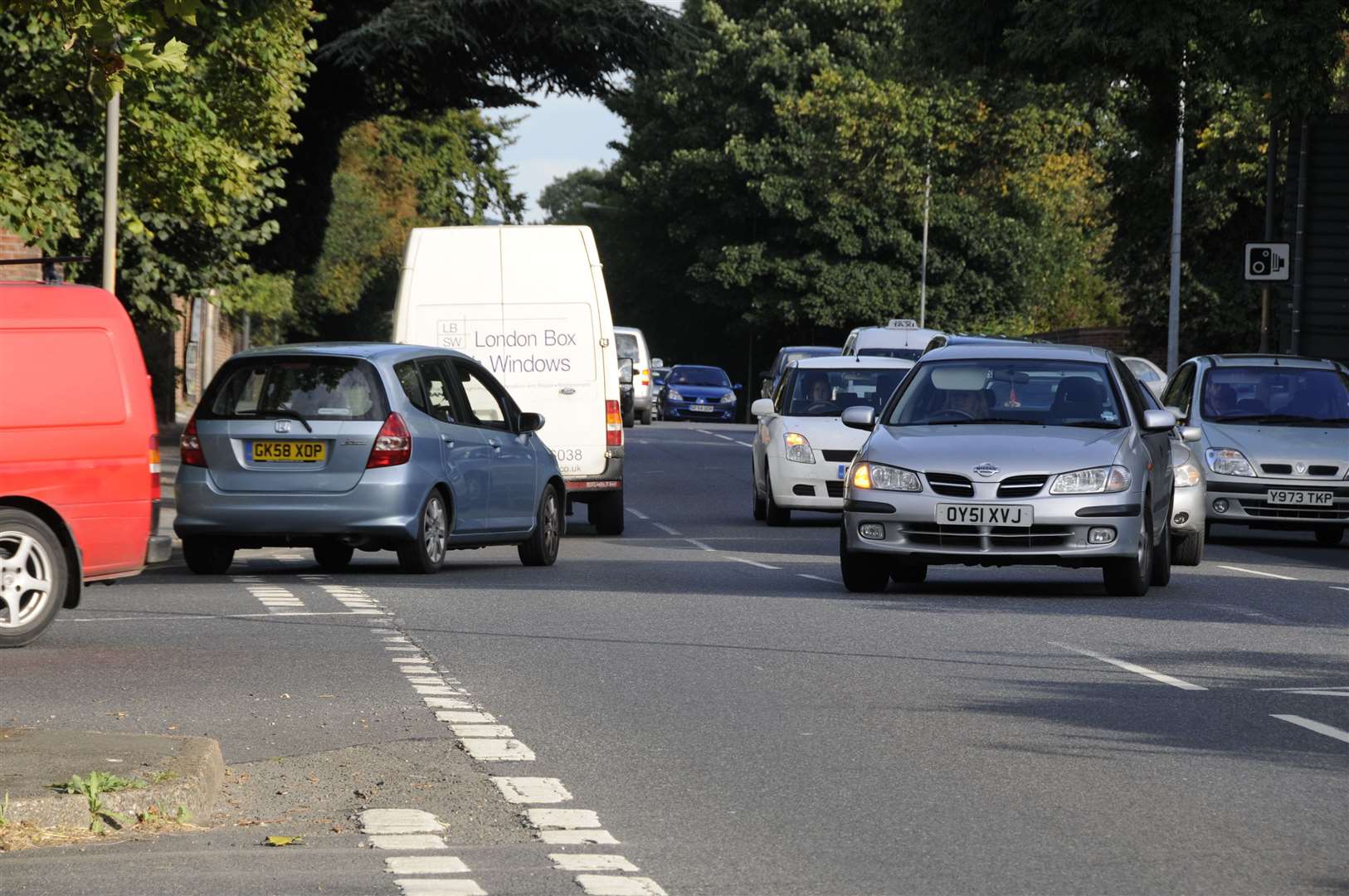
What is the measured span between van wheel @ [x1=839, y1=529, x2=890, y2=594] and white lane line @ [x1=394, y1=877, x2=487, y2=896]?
9.20 meters

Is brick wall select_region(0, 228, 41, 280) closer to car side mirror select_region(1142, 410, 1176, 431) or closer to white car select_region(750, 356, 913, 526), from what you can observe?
white car select_region(750, 356, 913, 526)

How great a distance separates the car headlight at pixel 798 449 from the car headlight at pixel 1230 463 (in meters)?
3.88

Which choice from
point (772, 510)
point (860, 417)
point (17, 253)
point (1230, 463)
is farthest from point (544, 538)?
point (17, 253)

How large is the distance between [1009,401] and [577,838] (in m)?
9.63

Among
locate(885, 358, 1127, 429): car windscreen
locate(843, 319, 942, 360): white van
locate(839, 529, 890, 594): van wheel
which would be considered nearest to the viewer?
locate(839, 529, 890, 594): van wheel

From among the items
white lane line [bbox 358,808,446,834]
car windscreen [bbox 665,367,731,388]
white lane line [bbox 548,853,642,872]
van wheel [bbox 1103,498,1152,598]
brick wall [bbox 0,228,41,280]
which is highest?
brick wall [bbox 0,228,41,280]

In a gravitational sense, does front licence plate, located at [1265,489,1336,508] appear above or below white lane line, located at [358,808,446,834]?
below

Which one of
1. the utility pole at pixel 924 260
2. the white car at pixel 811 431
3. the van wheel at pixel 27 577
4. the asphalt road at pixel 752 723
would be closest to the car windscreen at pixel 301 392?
the asphalt road at pixel 752 723

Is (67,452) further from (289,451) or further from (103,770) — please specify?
(103,770)

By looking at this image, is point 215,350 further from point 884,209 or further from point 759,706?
point 759,706

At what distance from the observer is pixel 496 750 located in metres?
9.08

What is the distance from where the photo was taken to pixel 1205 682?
11.2m

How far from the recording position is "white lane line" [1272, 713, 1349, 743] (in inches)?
378

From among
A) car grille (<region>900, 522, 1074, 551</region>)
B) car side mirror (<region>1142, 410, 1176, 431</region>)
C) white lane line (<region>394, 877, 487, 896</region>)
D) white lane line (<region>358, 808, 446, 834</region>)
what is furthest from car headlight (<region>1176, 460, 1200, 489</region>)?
white lane line (<region>394, 877, 487, 896</region>)
